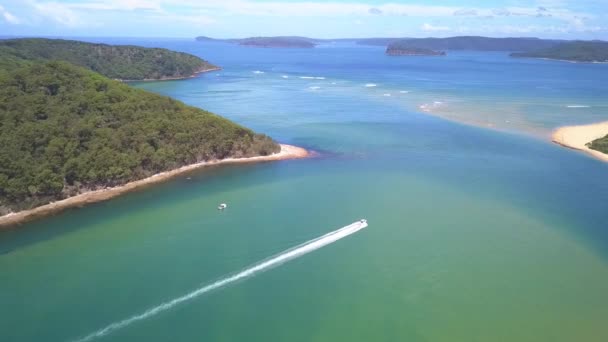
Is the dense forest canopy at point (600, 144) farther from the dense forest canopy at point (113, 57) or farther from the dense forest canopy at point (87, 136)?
the dense forest canopy at point (113, 57)

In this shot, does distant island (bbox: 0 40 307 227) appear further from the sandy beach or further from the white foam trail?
the sandy beach

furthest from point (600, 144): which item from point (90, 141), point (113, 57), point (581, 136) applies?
point (113, 57)

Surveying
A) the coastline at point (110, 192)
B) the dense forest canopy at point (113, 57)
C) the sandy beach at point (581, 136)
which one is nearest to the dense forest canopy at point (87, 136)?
the coastline at point (110, 192)

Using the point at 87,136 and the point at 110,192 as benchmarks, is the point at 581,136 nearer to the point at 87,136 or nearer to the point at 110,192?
the point at 110,192

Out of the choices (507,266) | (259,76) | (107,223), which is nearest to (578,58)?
(259,76)

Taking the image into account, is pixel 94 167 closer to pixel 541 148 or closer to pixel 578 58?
pixel 541 148

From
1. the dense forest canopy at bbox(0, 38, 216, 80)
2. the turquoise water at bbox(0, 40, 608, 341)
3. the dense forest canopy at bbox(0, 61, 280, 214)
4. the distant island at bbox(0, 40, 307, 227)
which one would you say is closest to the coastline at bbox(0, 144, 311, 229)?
the distant island at bbox(0, 40, 307, 227)
